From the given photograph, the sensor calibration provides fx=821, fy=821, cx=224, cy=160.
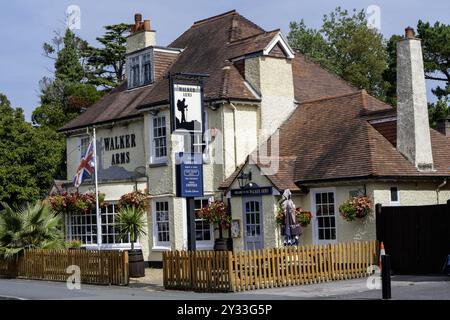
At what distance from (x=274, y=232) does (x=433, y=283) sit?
7.92 metres

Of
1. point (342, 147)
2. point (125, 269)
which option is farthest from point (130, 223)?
point (342, 147)

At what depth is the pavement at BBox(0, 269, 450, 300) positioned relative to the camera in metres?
18.5

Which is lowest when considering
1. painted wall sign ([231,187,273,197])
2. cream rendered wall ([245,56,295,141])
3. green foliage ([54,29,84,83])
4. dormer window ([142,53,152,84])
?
painted wall sign ([231,187,273,197])

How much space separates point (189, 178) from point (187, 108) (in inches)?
82.3

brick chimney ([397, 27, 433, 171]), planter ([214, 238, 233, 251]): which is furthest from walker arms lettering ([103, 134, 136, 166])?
brick chimney ([397, 27, 433, 171])

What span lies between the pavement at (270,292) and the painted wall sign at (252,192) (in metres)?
5.36

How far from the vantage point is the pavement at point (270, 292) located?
18.5m

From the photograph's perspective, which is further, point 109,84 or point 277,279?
point 109,84

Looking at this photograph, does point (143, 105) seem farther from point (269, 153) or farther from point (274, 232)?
point (274, 232)

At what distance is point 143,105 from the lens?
32312 mm

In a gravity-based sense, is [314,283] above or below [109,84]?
below

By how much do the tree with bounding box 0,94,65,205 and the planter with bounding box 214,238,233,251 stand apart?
17154 mm

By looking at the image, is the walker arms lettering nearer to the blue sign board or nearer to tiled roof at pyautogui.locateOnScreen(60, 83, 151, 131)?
tiled roof at pyautogui.locateOnScreen(60, 83, 151, 131)
